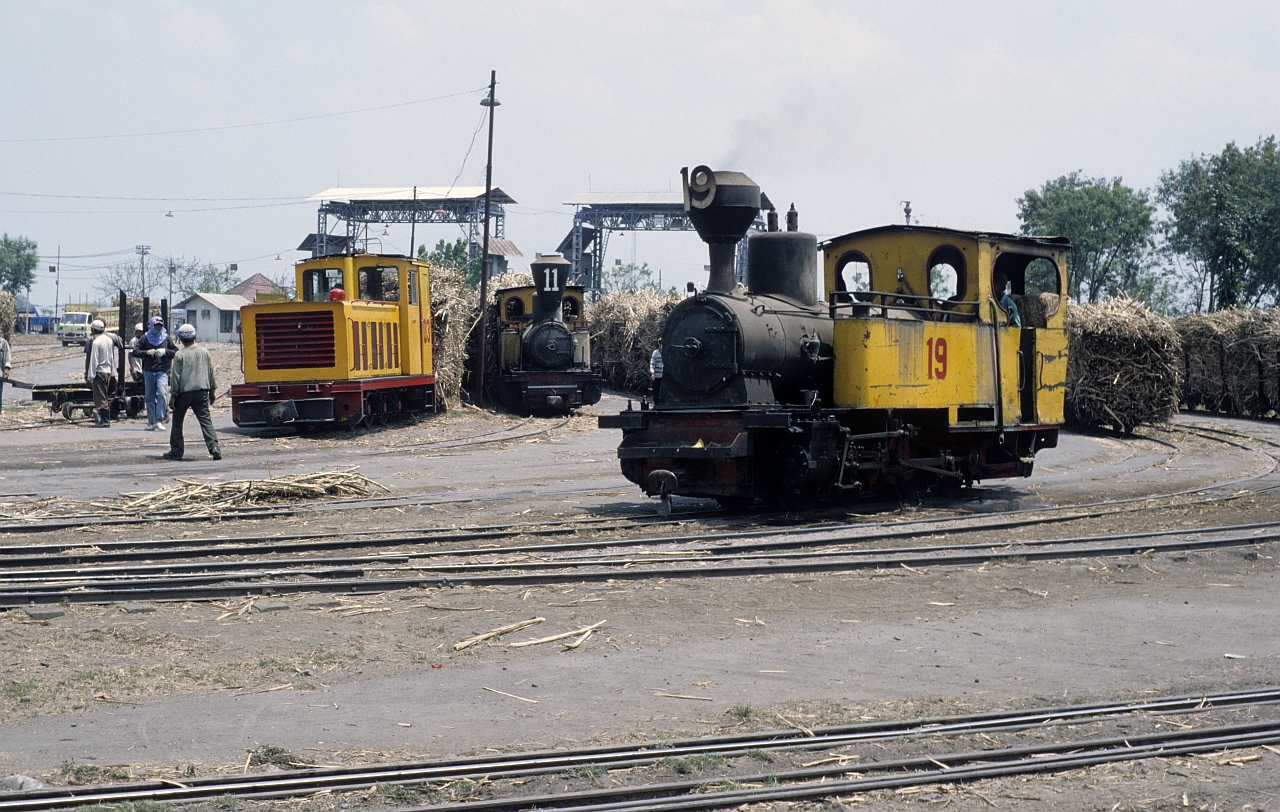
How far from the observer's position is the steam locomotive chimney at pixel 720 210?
1205 centimetres

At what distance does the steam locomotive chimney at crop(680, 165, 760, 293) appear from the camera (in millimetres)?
12055

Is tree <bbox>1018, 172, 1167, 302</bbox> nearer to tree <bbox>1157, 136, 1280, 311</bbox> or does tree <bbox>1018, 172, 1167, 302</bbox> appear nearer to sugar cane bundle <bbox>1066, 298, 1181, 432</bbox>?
tree <bbox>1157, 136, 1280, 311</bbox>

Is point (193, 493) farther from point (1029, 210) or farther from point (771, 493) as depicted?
point (1029, 210)

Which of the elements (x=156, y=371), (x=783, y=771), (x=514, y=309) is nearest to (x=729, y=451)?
(x=783, y=771)

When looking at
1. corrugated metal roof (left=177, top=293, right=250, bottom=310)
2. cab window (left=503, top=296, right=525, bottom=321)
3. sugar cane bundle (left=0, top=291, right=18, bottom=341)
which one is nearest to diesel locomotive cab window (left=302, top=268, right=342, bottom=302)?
cab window (left=503, top=296, right=525, bottom=321)

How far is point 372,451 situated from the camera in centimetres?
1862

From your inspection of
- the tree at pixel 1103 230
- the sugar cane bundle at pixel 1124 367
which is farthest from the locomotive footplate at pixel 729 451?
the tree at pixel 1103 230

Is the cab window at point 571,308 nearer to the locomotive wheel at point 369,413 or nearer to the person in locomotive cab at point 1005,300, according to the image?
the locomotive wheel at point 369,413

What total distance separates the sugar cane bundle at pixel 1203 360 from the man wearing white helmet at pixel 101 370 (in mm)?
23151

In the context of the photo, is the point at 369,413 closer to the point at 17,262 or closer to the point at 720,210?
the point at 720,210

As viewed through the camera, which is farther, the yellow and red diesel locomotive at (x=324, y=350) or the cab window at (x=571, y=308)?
the cab window at (x=571, y=308)

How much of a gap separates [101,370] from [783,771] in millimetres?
19303

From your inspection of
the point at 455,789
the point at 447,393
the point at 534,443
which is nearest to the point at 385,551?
the point at 455,789

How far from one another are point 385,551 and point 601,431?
1371 cm
